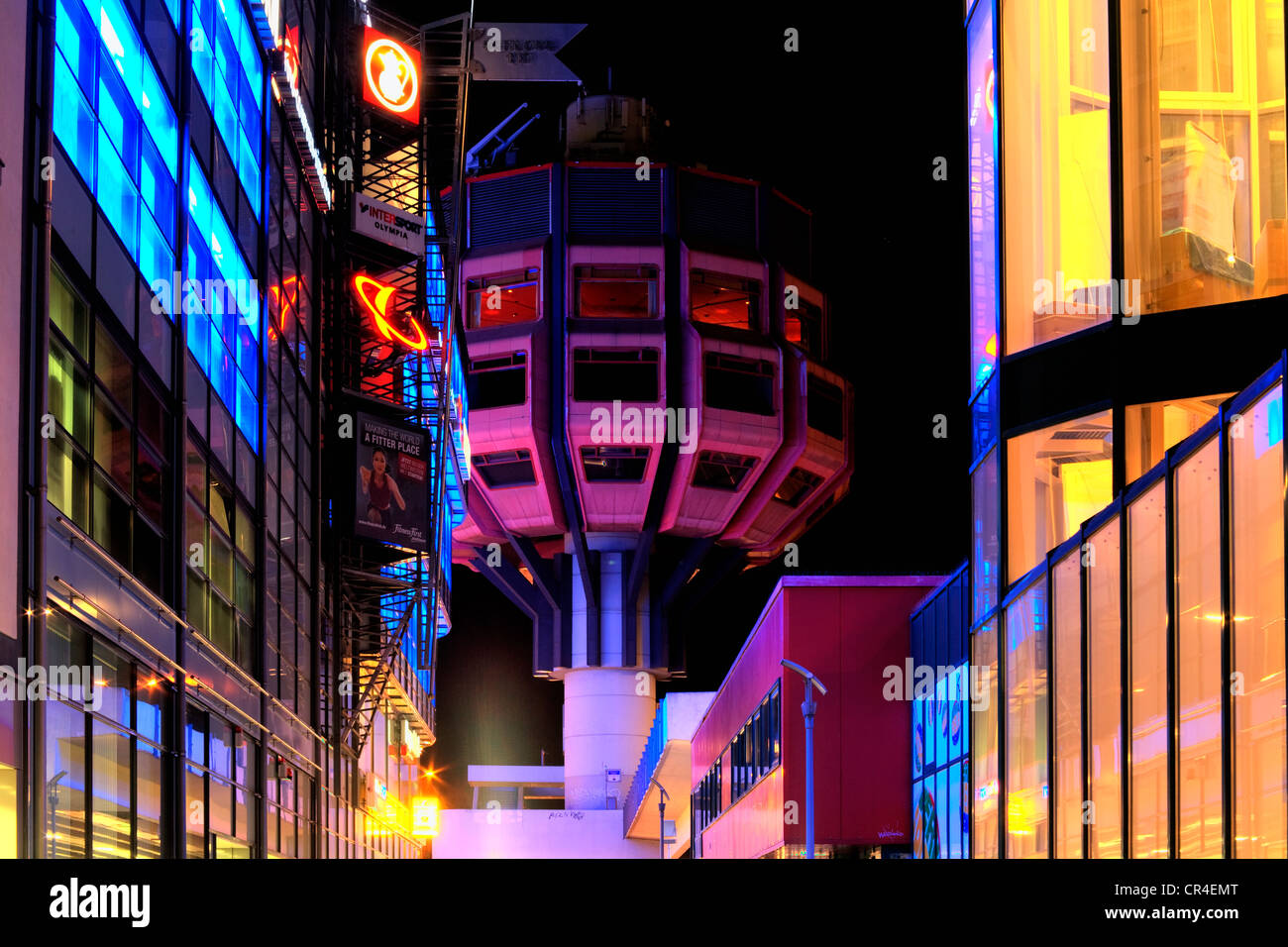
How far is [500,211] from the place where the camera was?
301 feet

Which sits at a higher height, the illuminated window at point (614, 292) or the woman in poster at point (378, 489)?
the illuminated window at point (614, 292)

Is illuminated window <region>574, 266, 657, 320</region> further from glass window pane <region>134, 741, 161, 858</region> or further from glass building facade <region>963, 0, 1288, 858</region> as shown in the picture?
glass window pane <region>134, 741, 161, 858</region>

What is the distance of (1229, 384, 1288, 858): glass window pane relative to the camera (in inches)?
505

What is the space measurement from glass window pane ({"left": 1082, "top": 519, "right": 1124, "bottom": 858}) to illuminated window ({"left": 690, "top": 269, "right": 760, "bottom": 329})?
70.8m

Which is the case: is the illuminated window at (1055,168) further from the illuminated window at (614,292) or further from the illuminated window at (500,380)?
the illuminated window at (614,292)

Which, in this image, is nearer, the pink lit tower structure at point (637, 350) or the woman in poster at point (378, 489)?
the woman in poster at point (378, 489)

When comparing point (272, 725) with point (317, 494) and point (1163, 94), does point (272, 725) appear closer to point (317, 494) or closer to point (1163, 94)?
point (317, 494)

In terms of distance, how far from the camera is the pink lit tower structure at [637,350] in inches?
3479

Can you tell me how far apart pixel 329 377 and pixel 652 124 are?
59897mm

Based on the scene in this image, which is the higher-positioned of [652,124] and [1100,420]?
[652,124]

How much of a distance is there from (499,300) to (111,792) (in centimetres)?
7119

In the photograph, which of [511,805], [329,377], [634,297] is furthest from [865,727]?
[511,805]

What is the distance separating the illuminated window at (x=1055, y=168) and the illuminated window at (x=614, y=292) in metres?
66.3

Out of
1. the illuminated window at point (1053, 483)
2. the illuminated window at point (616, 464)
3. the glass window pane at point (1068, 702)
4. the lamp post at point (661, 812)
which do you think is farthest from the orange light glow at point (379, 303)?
the illuminated window at point (616, 464)
